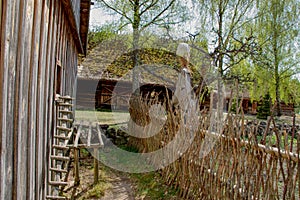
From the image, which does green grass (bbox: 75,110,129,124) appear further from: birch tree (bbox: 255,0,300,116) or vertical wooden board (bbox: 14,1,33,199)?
vertical wooden board (bbox: 14,1,33,199)

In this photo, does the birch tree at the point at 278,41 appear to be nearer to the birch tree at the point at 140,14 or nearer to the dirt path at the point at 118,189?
the birch tree at the point at 140,14

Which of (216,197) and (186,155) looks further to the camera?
(186,155)

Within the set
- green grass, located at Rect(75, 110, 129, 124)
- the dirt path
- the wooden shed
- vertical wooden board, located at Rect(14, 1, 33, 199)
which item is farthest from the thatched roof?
vertical wooden board, located at Rect(14, 1, 33, 199)

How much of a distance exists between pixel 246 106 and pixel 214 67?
652 inches

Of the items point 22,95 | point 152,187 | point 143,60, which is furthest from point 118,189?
point 143,60

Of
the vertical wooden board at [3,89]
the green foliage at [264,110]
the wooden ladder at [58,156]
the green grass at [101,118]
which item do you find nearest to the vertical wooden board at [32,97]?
the vertical wooden board at [3,89]

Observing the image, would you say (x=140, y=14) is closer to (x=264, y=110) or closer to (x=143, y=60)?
(x=143, y=60)

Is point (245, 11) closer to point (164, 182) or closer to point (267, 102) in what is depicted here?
point (267, 102)

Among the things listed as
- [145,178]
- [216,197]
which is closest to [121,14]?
[145,178]

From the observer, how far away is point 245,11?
43.8ft

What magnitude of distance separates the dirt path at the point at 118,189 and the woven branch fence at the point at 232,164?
748 millimetres

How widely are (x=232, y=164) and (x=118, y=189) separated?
2523 mm

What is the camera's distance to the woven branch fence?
243 cm

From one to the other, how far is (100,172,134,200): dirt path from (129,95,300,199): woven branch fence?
0.75 m
